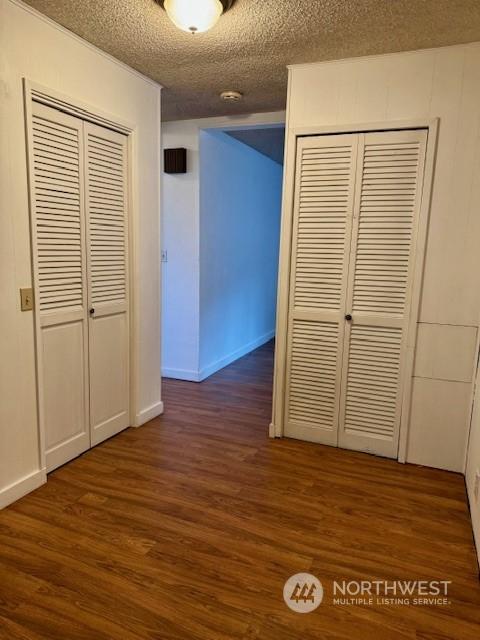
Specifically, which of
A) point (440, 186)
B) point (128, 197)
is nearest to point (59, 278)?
point (128, 197)

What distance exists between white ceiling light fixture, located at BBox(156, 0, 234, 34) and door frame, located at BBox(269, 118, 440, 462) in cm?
93

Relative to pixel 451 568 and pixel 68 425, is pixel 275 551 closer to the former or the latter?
pixel 451 568

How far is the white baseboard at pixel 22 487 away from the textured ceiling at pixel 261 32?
2.37 metres

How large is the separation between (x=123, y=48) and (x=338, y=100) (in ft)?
4.31

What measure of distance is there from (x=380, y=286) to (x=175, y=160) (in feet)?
7.66

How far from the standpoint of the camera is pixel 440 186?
8.36ft

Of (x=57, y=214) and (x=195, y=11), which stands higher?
(x=195, y=11)

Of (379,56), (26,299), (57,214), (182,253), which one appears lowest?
(26,299)

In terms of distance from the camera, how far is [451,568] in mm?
1894

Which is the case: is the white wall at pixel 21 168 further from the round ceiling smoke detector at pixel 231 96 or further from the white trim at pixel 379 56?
the white trim at pixel 379 56

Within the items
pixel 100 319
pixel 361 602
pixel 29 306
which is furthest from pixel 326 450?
pixel 29 306

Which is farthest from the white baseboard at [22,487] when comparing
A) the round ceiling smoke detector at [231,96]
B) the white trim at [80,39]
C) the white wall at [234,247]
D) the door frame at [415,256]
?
the round ceiling smoke detector at [231,96]

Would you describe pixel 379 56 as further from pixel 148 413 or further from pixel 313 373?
pixel 148 413

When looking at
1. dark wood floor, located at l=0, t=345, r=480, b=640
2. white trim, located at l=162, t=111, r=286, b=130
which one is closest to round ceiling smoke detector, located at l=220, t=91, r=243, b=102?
white trim, located at l=162, t=111, r=286, b=130
